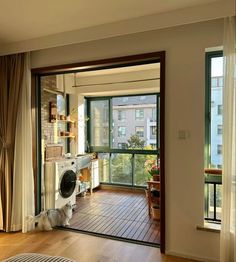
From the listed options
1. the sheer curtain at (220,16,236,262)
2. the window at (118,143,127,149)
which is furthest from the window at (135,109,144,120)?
the sheer curtain at (220,16,236,262)

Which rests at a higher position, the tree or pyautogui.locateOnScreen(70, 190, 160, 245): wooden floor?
the tree

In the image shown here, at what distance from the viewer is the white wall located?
252 centimetres

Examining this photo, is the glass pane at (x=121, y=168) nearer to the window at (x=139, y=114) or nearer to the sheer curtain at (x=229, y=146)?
the window at (x=139, y=114)

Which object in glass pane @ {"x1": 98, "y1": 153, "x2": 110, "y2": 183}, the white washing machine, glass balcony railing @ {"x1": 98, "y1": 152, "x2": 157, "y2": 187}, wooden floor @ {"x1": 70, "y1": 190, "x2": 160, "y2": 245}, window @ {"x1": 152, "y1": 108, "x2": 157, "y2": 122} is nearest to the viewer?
→ wooden floor @ {"x1": 70, "y1": 190, "x2": 160, "y2": 245}

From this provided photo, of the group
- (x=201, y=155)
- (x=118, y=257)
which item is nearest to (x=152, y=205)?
(x=118, y=257)

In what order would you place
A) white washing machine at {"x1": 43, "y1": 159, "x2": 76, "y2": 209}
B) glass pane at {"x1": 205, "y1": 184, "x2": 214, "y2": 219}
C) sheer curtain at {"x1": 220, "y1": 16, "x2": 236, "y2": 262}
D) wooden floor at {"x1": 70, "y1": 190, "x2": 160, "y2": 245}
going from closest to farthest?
sheer curtain at {"x1": 220, "y1": 16, "x2": 236, "y2": 262} < glass pane at {"x1": 205, "y1": 184, "x2": 214, "y2": 219} < wooden floor at {"x1": 70, "y1": 190, "x2": 160, "y2": 245} < white washing machine at {"x1": 43, "y1": 159, "x2": 76, "y2": 209}

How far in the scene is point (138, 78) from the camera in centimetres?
483

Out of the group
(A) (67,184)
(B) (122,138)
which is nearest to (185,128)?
(A) (67,184)

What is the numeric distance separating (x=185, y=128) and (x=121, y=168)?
3235 mm

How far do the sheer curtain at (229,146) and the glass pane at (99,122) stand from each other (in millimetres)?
3708

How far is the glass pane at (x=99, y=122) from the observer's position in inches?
227

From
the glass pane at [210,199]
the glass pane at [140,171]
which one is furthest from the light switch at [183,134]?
the glass pane at [140,171]

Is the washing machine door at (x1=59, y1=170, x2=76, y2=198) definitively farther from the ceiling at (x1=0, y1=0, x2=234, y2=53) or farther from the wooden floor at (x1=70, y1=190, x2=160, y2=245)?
the ceiling at (x1=0, y1=0, x2=234, y2=53)

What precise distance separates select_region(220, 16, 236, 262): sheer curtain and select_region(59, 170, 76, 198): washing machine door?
243 cm
